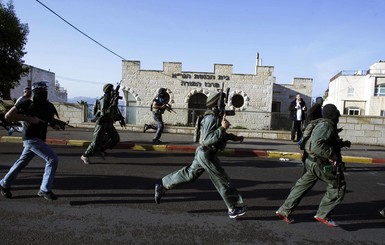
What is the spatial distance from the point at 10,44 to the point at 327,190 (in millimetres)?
16272

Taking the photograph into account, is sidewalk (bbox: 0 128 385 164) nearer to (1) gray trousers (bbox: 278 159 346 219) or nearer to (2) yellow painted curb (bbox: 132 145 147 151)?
(2) yellow painted curb (bbox: 132 145 147 151)

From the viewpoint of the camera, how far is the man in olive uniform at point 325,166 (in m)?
3.73

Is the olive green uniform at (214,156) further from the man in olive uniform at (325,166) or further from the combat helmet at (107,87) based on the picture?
the combat helmet at (107,87)

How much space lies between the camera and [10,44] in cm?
1525

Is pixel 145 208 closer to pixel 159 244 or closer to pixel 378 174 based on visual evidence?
pixel 159 244

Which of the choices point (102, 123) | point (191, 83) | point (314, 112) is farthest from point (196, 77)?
point (314, 112)

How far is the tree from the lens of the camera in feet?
48.6

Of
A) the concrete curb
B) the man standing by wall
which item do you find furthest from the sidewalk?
the man standing by wall

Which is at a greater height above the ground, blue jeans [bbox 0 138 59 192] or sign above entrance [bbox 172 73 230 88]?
sign above entrance [bbox 172 73 230 88]

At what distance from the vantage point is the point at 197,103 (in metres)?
23.5

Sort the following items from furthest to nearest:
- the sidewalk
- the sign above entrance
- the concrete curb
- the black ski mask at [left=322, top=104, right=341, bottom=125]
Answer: the sign above entrance < the sidewalk < the concrete curb < the black ski mask at [left=322, top=104, right=341, bottom=125]

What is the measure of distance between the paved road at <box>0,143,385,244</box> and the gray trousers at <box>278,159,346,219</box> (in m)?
0.21

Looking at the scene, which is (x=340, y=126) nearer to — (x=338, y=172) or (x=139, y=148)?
(x=139, y=148)

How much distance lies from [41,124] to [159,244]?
2.54 metres
